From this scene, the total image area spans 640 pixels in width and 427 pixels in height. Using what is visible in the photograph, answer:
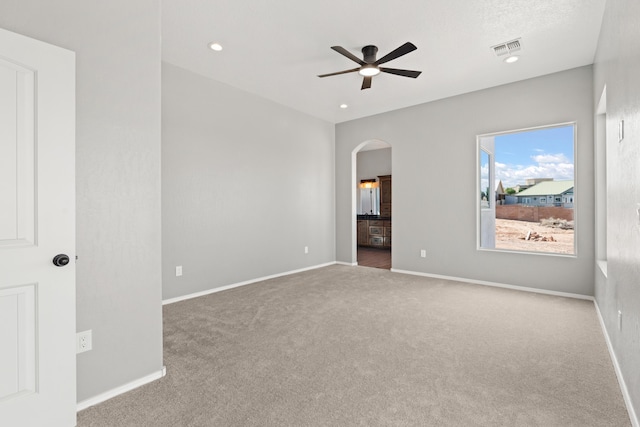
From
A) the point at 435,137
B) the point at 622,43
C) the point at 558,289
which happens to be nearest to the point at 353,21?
the point at 622,43

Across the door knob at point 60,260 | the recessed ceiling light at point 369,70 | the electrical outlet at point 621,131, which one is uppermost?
the recessed ceiling light at point 369,70

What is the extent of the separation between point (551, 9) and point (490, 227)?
281 centimetres

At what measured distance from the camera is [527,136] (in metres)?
4.31

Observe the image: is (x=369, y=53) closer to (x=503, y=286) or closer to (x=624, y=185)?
(x=624, y=185)

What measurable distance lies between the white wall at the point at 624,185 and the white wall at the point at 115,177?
2767 mm

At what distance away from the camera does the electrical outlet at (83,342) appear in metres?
1.76

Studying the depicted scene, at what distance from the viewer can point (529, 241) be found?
4348 mm

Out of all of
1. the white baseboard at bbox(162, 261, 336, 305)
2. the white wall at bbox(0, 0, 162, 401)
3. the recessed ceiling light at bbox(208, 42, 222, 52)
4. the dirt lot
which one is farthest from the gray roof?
the white wall at bbox(0, 0, 162, 401)

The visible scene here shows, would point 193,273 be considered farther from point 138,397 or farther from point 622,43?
point 622,43

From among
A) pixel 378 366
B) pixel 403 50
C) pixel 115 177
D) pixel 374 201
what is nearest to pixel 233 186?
pixel 115 177

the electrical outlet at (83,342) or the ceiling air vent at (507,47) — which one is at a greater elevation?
the ceiling air vent at (507,47)

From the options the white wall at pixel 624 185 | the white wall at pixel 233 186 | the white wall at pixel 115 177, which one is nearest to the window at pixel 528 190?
the white wall at pixel 624 185

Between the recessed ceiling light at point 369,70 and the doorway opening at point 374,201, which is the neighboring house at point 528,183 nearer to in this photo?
the recessed ceiling light at point 369,70

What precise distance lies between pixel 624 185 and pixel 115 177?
314cm
